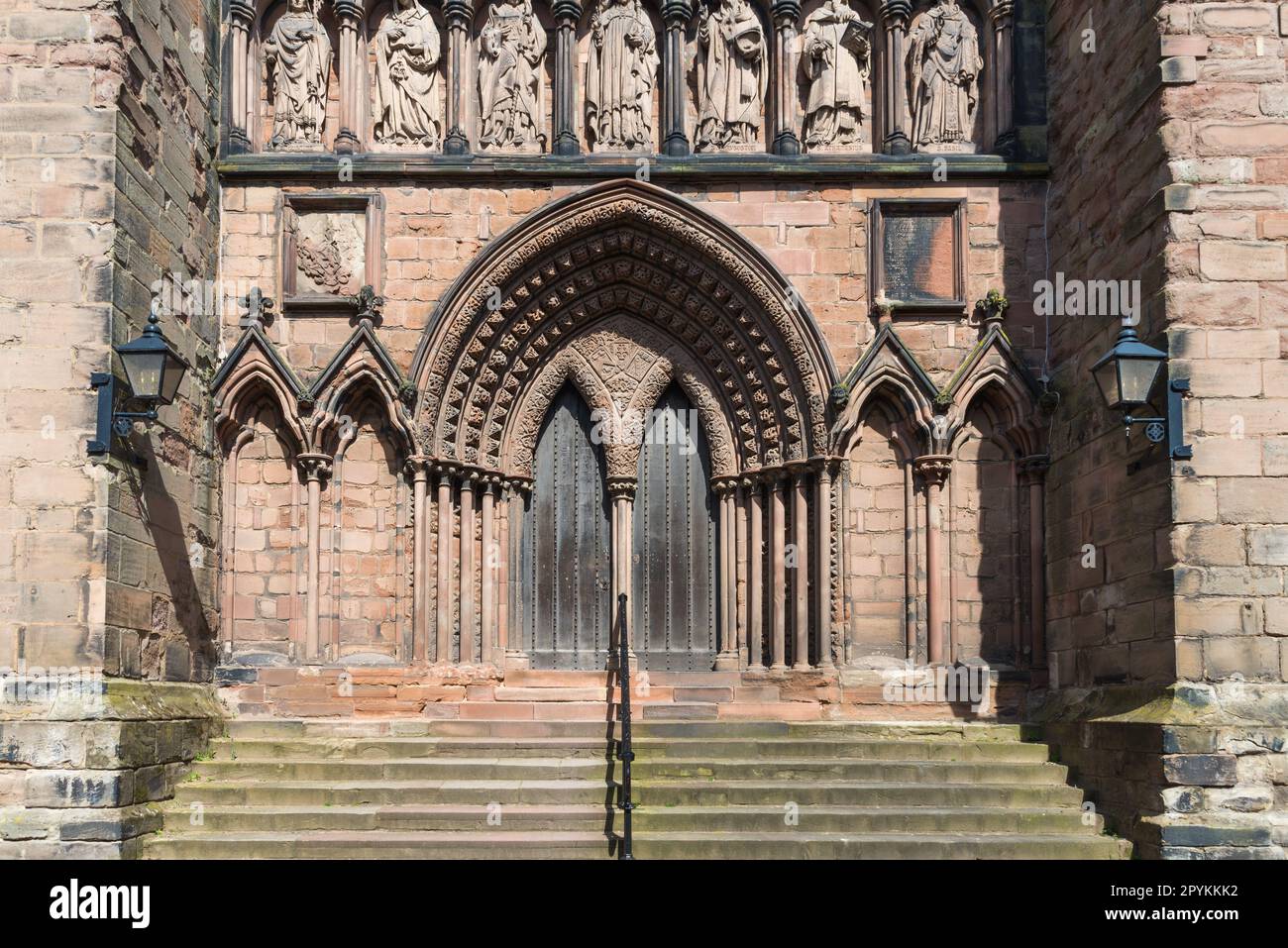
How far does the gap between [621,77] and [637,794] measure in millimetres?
5851

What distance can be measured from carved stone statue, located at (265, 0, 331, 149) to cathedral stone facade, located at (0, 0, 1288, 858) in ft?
0.09

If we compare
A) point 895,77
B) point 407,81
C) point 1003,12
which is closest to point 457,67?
point 407,81

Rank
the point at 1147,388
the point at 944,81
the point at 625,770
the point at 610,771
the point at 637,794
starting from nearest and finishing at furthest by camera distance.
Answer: the point at 1147,388 < the point at 625,770 < the point at 637,794 < the point at 610,771 < the point at 944,81

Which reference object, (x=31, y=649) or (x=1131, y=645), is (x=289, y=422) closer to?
(x=31, y=649)

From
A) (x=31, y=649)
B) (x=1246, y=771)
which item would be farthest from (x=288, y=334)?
(x=1246, y=771)

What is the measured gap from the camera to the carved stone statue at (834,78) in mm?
10602

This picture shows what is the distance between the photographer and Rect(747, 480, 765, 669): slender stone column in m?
10.6

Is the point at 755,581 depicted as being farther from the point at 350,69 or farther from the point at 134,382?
the point at 350,69

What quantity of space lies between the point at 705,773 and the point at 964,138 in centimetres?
560

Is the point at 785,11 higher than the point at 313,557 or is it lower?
higher

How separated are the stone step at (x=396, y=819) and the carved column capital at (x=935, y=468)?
3.78 meters

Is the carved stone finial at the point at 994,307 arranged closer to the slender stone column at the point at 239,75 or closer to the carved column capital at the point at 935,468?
the carved column capital at the point at 935,468

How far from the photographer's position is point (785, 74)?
10.6 m

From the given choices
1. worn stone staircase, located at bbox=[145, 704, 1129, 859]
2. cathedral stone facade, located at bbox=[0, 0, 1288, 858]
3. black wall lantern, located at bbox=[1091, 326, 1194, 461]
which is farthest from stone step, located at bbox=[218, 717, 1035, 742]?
black wall lantern, located at bbox=[1091, 326, 1194, 461]
